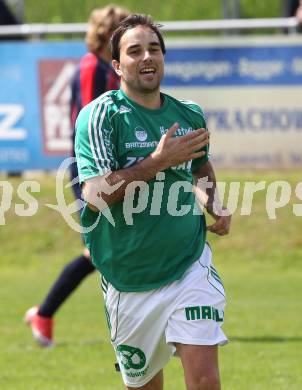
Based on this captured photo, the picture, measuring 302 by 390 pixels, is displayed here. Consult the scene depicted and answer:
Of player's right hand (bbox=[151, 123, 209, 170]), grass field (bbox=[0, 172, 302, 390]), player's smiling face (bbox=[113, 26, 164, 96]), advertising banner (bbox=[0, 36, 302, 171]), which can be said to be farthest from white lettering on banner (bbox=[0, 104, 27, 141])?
player's right hand (bbox=[151, 123, 209, 170])

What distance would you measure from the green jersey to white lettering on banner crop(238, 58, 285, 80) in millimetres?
9866

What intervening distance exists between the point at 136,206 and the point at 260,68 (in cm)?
1008

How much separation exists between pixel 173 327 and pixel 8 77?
1056cm

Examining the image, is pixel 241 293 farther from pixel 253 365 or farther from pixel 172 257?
pixel 172 257

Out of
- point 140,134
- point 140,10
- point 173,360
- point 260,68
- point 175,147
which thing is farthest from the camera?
point 140,10

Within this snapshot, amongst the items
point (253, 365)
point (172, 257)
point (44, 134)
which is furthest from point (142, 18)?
point (44, 134)

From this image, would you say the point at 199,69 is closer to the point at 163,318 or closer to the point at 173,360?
the point at 173,360

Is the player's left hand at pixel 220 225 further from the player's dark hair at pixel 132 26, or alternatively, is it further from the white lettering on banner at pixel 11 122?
the white lettering on banner at pixel 11 122

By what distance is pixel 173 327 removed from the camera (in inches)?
203

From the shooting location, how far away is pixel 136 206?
17.3 ft

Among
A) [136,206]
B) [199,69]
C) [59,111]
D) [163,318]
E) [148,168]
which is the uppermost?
[148,168]

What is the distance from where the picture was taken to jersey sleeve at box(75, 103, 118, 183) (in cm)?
513

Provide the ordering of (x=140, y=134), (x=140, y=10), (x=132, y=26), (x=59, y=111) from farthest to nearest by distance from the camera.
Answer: (x=140, y=10), (x=59, y=111), (x=132, y=26), (x=140, y=134)

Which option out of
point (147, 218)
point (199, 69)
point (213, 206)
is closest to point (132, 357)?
point (147, 218)
